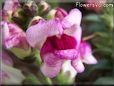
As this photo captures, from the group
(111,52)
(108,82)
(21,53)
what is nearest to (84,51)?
(21,53)

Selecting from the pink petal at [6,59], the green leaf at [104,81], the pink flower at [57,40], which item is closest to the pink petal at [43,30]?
the pink flower at [57,40]

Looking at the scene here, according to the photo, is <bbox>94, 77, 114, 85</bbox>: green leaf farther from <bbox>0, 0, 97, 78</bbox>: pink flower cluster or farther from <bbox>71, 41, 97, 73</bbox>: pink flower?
<bbox>0, 0, 97, 78</bbox>: pink flower cluster

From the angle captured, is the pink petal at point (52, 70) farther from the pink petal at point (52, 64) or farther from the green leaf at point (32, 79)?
Result: the green leaf at point (32, 79)

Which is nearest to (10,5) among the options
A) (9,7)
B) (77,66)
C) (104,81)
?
(9,7)

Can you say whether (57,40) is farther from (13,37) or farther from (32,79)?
(32,79)

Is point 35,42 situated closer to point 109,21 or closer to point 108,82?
point 108,82

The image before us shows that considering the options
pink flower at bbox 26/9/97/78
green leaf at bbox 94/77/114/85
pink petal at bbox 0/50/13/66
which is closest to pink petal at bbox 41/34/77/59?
pink flower at bbox 26/9/97/78
